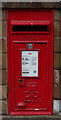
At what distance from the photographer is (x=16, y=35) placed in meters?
3.88

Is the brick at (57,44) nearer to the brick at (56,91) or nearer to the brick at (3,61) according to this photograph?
the brick at (56,91)

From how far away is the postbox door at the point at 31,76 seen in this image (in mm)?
3895

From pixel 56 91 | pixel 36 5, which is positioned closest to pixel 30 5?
pixel 36 5

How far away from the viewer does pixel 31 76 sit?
3947 millimetres

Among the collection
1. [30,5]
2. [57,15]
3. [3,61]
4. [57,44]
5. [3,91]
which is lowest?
[3,91]

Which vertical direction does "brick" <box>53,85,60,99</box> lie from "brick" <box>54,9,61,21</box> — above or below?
below

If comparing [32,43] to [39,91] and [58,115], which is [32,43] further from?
[58,115]

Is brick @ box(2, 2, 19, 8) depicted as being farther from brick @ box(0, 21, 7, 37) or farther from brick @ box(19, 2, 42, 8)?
brick @ box(0, 21, 7, 37)

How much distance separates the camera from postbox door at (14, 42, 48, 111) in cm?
389

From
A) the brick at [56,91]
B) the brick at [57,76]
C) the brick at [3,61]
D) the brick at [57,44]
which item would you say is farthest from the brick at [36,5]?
the brick at [56,91]

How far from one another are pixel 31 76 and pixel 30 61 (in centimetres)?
38

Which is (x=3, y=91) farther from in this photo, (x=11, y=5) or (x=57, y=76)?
(x=11, y=5)

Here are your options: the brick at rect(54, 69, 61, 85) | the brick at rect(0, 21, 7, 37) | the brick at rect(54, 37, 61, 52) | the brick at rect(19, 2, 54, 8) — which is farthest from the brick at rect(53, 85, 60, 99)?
the brick at rect(19, 2, 54, 8)

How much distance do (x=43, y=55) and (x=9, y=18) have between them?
4.14 feet
